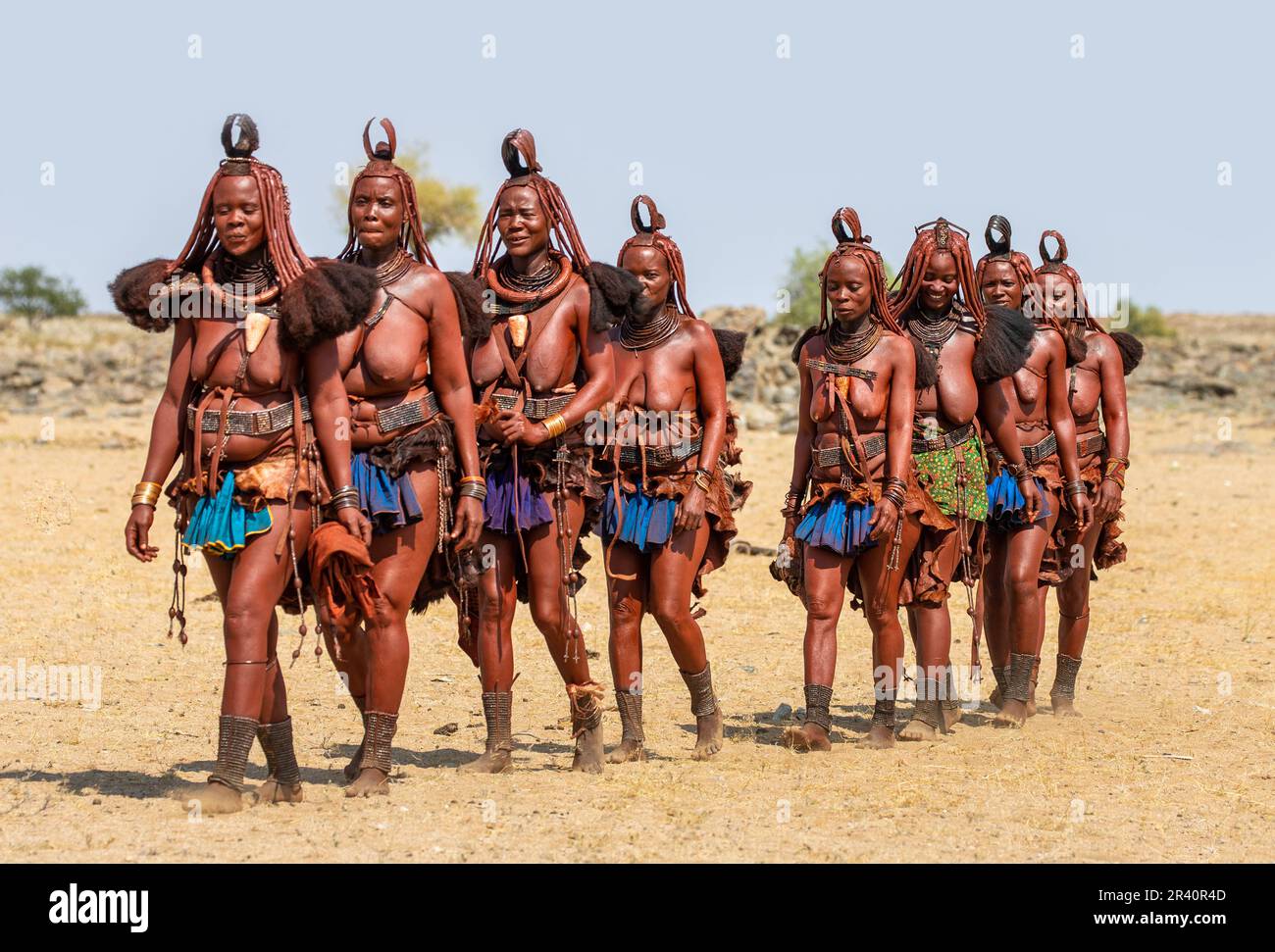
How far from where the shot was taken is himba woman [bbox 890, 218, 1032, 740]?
869 cm

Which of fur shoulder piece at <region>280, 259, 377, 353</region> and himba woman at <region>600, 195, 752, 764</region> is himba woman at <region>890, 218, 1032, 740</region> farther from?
fur shoulder piece at <region>280, 259, 377, 353</region>

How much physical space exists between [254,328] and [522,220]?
1.61 m

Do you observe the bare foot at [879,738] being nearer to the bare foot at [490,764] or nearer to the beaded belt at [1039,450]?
the beaded belt at [1039,450]

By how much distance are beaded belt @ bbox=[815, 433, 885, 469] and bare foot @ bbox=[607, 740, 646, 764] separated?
5.26 feet

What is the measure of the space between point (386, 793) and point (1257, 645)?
7078mm

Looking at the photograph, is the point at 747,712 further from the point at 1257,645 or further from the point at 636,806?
the point at 1257,645

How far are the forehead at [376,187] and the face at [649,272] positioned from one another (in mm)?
1395

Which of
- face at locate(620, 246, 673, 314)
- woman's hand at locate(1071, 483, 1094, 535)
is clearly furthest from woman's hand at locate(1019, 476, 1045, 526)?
face at locate(620, 246, 673, 314)

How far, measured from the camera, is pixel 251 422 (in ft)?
21.3

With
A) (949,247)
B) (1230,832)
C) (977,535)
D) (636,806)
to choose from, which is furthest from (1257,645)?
(636,806)

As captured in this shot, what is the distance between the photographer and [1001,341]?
8.84 m

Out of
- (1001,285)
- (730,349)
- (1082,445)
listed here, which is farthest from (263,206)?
(1082,445)

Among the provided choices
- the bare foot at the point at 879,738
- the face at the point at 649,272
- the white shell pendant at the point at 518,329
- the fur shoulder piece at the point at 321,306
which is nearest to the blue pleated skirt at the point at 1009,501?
the bare foot at the point at 879,738

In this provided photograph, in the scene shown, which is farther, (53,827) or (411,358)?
(411,358)
